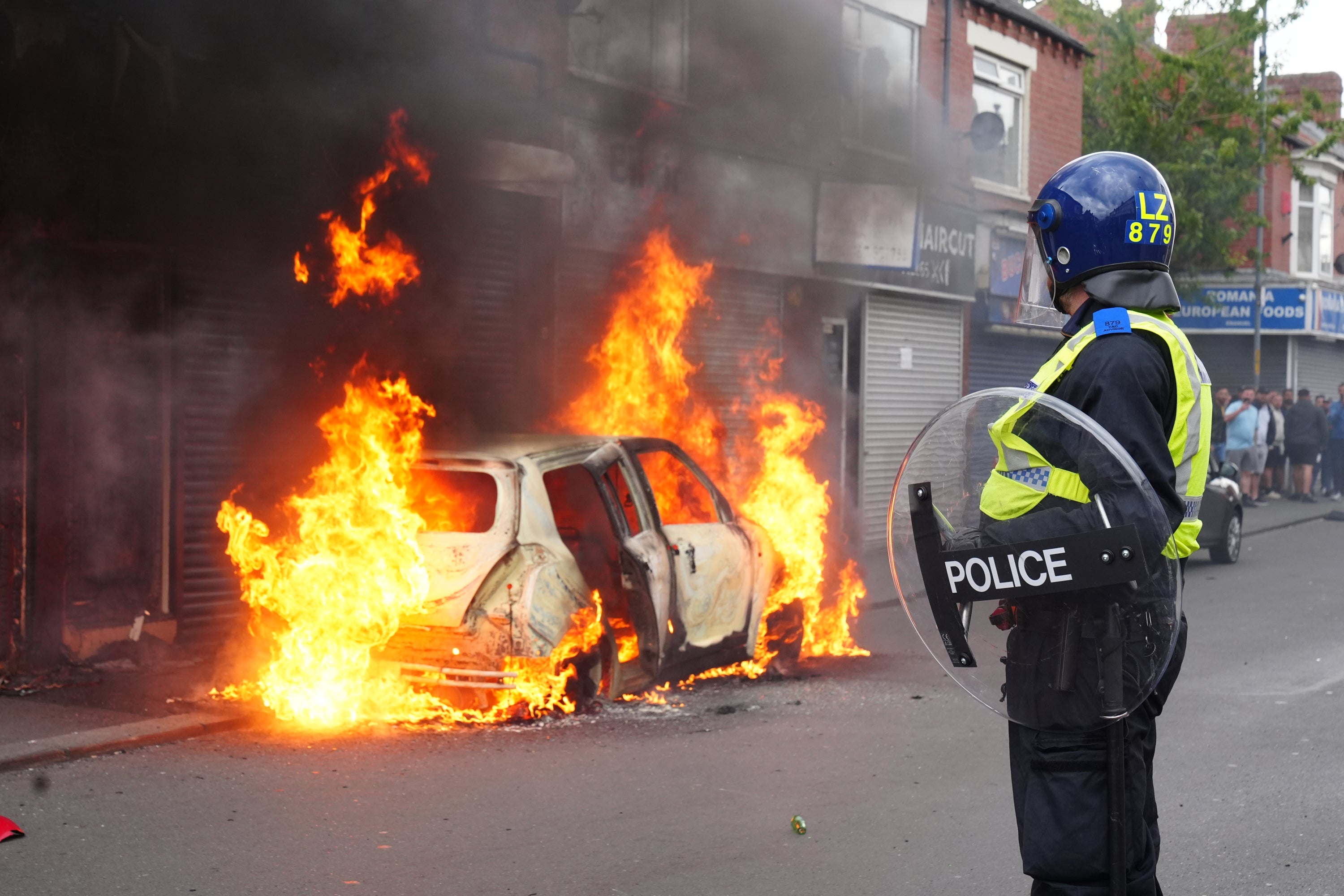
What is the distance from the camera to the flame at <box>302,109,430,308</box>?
9.16 metres

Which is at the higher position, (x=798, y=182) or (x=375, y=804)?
(x=798, y=182)

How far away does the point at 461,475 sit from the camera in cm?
683

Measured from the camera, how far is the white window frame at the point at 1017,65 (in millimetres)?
17125

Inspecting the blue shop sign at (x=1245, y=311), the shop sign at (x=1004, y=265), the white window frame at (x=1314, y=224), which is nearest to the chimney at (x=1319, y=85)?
the white window frame at (x=1314, y=224)

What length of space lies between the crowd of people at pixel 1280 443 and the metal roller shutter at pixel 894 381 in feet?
16.9

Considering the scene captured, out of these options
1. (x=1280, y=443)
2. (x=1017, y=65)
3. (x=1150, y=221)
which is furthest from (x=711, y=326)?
(x=1280, y=443)

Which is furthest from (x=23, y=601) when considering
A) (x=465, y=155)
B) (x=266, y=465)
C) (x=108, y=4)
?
(x=465, y=155)

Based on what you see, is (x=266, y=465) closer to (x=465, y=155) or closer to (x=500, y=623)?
(x=465, y=155)

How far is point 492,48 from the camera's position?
1059 centimetres

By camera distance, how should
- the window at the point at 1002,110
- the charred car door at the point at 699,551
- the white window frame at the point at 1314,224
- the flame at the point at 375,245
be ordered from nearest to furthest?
the charred car door at the point at 699,551
the flame at the point at 375,245
the window at the point at 1002,110
the white window frame at the point at 1314,224

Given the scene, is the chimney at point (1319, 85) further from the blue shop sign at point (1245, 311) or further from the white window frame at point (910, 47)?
the white window frame at point (910, 47)

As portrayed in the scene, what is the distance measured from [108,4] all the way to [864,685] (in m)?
5.97

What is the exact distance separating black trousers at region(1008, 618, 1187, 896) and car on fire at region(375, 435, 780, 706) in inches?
145

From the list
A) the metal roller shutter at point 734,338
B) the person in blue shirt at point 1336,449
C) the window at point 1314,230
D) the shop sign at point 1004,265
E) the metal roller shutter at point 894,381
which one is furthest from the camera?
the window at point 1314,230
